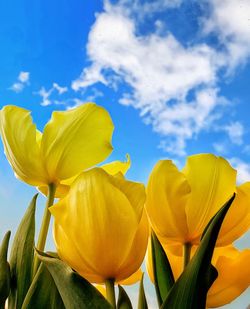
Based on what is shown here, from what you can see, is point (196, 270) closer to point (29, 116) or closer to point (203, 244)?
point (203, 244)

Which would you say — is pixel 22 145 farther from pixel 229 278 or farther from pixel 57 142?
pixel 229 278

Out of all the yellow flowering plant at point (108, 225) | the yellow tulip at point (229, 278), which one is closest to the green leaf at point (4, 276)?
the yellow flowering plant at point (108, 225)

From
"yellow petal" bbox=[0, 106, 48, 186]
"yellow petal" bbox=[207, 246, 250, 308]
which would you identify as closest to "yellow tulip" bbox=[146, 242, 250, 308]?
"yellow petal" bbox=[207, 246, 250, 308]

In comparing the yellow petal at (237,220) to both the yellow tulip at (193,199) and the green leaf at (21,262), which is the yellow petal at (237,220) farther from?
the green leaf at (21,262)

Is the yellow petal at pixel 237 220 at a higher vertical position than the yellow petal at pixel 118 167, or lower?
lower

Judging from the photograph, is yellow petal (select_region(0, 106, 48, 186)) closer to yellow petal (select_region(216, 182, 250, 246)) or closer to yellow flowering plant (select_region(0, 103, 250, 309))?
yellow flowering plant (select_region(0, 103, 250, 309))

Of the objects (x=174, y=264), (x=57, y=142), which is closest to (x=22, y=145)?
(x=57, y=142)

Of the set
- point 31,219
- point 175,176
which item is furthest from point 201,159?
point 31,219
